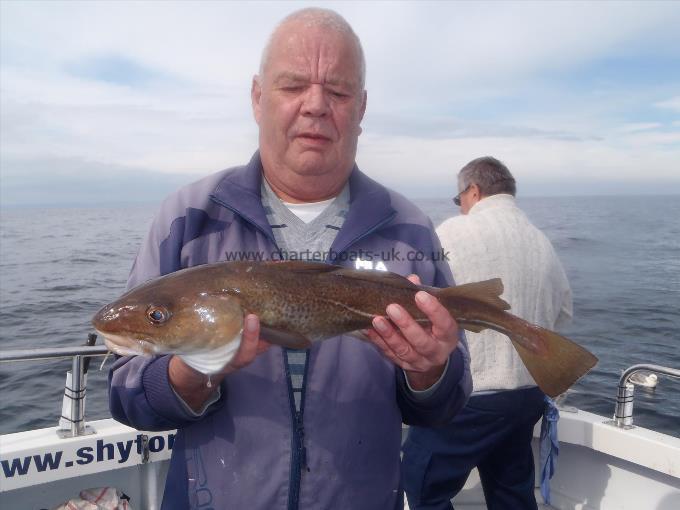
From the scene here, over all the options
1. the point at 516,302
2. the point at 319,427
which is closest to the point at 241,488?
the point at 319,427

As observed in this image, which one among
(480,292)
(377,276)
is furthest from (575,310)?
(377,276)

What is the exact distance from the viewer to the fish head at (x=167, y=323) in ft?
7.36

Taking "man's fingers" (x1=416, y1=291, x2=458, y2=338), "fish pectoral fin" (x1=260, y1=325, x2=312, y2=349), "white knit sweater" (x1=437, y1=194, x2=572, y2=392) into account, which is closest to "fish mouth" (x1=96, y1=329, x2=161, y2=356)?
"fish pectoral fin" (x1=260, y1=325, x2=312, y2=349)

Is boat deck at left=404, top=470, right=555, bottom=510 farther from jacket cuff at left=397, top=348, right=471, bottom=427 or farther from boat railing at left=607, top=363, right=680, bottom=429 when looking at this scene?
jacket cuff at left=397, top=348, right=471, bottom=427

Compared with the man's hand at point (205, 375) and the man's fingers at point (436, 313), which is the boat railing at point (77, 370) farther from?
the man's fingers at point (436, 313)

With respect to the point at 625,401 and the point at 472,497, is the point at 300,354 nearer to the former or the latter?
the point at 625,401

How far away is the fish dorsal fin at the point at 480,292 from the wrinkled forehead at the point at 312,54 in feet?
3.85

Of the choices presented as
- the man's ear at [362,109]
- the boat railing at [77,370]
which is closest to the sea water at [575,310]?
the boat railing at [77,370]

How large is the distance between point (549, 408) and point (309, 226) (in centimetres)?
307

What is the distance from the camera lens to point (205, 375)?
7.66 ft

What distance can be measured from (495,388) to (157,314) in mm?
2972

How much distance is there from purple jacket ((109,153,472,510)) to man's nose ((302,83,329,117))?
1.55 feet

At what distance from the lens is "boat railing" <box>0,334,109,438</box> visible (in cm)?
359

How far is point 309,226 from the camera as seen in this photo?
2.86 metres
